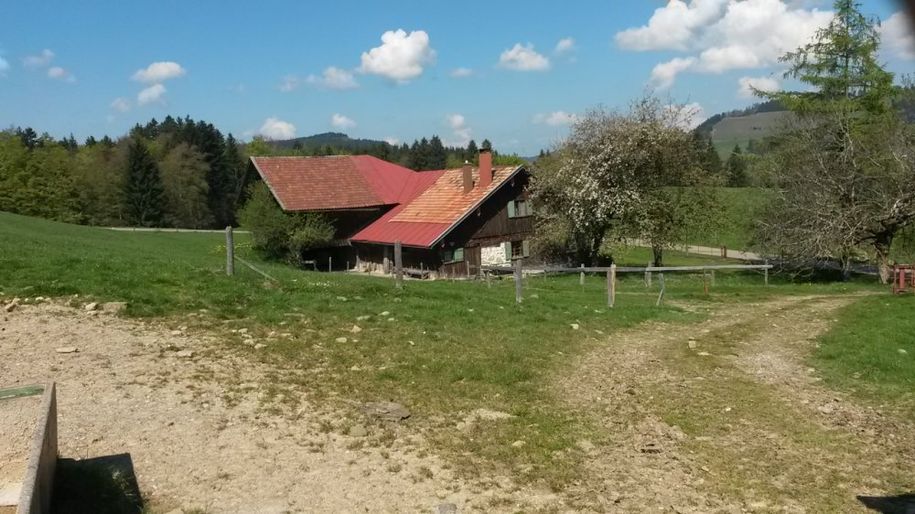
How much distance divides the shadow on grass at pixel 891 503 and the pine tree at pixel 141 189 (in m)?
83.2

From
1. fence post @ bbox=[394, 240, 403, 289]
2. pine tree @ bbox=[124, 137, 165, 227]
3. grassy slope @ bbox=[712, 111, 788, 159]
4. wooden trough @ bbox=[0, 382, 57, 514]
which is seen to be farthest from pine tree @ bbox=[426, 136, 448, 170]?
wooden trough @ bbox=[0, 382, 57, 514]

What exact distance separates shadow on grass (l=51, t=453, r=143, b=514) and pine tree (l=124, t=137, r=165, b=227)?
80.1 m

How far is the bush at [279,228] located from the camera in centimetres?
4066

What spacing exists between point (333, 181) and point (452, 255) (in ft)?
42.0

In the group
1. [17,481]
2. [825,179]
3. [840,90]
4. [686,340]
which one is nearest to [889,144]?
[825,179]

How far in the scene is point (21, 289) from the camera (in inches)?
473

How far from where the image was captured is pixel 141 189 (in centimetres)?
7931

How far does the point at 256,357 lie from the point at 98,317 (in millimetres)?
3292

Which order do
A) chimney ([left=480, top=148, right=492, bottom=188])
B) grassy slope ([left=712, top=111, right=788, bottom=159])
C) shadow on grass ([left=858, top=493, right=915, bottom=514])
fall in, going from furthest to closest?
1. grassy slope ([left=712, top=111, right=788, bottom=159])
2. chimney ([left=480, top=148, right=492, bottom=188])
3. shadow on grass ([left=858, top=493, right=915, bottom=514])

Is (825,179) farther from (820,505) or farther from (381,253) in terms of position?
(820,505)

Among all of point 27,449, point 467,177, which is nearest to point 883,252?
point 467,177

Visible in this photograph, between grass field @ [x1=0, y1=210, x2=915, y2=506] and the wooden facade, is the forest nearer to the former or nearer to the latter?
the wooden facade

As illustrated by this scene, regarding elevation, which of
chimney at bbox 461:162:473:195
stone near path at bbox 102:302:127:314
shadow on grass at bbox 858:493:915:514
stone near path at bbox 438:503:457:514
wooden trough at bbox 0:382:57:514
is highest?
chimney at bbox 461:162:473:195

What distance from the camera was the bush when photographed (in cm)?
4066
